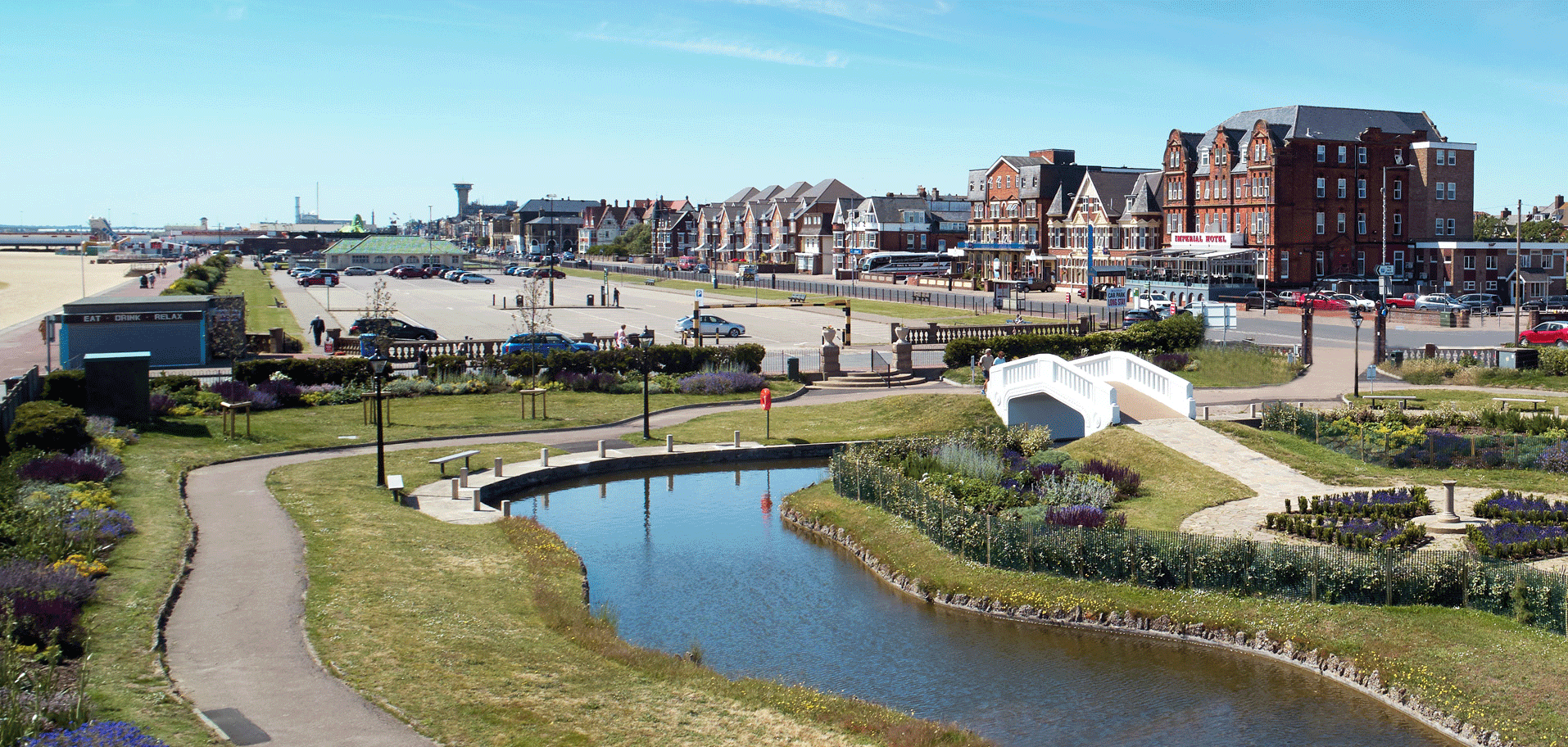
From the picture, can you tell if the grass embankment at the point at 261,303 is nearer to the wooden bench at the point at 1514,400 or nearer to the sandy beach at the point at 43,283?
the sandy beach at the point at 43,283

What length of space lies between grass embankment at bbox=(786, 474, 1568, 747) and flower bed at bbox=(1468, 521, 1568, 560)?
3.14 meters

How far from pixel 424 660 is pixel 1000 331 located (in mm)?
42452

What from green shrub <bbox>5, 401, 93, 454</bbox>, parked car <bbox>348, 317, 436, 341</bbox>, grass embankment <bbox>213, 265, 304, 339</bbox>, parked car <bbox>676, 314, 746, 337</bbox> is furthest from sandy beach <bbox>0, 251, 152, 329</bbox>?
green shrub <bbox>5, 401, 93, 454</bbox>

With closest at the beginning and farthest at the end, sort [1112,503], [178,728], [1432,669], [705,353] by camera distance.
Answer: [178,728]
[1432,669]
[1112,503]
[705,353]

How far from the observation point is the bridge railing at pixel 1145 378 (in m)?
33.4

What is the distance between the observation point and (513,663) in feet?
53.4

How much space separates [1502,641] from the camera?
56.9 ft

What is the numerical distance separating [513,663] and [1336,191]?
85263 mm

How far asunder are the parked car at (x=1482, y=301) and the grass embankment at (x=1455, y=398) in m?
33.1

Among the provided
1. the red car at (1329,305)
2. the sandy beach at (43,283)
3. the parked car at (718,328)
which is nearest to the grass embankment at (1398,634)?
the parked car at (718,328)

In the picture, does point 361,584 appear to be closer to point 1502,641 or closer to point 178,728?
point 178,728

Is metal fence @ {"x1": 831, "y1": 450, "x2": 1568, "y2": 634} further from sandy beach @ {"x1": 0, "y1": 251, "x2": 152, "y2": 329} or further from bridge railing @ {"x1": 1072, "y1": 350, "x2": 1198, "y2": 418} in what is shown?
sandy beach @ {"x1": 0, "y1": 251, "x2": 152, "y2": 329}

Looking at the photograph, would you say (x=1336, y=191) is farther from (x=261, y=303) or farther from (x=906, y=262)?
(x=261, y=303)

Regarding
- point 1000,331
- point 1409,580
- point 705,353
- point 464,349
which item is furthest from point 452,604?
point 1000,331
